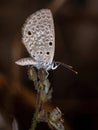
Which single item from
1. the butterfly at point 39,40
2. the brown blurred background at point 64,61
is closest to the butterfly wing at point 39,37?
the butterfly at point 39,40

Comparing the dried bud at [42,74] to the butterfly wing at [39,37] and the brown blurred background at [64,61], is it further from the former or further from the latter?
the brown blurred background at [64,61]

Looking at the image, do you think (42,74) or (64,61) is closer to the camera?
(42,74)

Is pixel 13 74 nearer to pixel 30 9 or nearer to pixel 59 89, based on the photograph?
pixel 59 89

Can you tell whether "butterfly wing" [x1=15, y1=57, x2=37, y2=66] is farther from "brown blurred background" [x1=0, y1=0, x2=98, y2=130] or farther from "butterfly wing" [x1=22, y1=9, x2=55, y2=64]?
"brown blurred background" [x1=0, y1=0, x2=98, y2=130]

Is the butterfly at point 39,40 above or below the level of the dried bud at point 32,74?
above

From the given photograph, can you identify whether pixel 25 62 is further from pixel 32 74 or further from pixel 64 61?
pixel 64 61

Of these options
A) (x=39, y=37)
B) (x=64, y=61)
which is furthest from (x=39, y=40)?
(x=64, y=61)
